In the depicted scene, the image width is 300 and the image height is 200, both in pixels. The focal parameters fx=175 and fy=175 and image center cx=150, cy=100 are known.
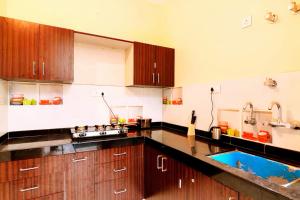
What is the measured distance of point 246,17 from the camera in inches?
66.9

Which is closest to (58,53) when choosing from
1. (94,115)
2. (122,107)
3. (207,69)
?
(94,115)

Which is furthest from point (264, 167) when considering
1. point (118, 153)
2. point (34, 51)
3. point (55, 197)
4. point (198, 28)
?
point (34, 51)

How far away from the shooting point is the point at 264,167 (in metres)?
1.35

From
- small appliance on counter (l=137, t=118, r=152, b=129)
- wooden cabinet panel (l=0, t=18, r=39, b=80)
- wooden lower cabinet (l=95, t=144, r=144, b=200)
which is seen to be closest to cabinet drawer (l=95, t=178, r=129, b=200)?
wooden lower cabinet (l=95, t=144, r=144, b=200)

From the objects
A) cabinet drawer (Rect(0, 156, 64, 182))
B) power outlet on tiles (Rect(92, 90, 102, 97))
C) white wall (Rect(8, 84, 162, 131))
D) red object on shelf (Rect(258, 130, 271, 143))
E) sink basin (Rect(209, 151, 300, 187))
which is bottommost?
cabinet drawer (Rect(0, 156, 64, 182))

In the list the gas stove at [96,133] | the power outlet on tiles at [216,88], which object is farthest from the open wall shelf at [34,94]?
the power outlet on tiles at [216,88]

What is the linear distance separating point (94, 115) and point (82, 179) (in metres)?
0.87

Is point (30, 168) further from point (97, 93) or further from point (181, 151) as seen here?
point (181, 151)

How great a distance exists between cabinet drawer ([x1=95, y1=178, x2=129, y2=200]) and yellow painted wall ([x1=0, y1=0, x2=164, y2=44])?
77.4 inches

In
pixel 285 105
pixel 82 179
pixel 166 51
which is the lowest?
pixel 82 179

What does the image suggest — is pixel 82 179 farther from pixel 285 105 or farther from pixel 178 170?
pixel 285 105

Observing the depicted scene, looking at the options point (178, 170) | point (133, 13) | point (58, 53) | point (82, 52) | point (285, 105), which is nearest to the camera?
point (285, 105)

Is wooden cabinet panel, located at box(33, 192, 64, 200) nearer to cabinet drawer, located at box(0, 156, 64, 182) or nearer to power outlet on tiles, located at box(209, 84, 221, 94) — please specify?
cabinet drawer, located at box(0, 156, 64, 182)

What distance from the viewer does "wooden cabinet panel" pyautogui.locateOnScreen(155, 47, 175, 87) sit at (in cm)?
256
